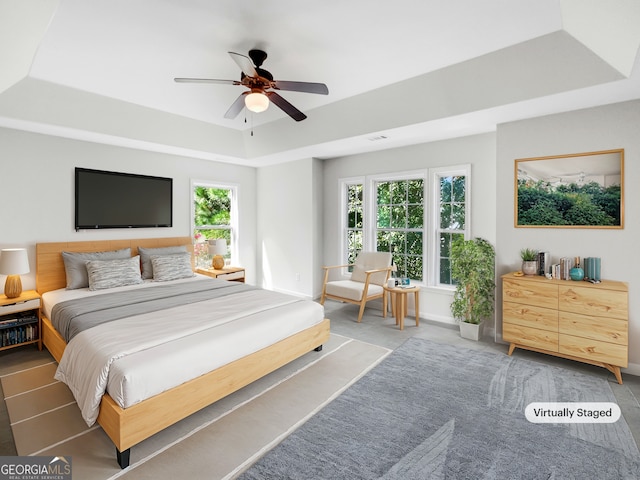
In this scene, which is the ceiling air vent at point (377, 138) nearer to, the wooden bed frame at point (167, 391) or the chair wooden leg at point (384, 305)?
the chair wooden leg at point (384, 305)

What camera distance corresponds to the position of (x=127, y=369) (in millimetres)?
1890

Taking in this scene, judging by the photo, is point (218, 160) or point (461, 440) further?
point (218, 160)

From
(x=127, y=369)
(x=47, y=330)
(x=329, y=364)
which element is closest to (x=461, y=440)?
(x=329, y=364)

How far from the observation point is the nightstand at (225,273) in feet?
16.5

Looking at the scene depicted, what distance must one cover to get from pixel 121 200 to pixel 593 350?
5.52 m

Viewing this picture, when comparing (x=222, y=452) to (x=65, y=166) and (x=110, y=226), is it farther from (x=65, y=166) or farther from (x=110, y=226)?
(x=65, y=166)

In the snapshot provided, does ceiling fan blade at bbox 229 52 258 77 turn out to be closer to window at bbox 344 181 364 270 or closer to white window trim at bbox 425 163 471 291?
white window trim at bbox 425 163 471 291

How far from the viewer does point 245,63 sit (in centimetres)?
231

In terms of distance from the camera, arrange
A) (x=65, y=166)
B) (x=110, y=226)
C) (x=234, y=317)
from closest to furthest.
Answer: (x=234, y=317)
(x=65, y=166)
(x=110, y=226)

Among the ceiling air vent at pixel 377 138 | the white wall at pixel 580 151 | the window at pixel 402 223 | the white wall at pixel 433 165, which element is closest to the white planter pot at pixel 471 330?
the white wall at pixel 580 151

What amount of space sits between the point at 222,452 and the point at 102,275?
271cm

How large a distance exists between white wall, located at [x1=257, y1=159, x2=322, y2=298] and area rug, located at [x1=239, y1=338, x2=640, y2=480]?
287 centimetres

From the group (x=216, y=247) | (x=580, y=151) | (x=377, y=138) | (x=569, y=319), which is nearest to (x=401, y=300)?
(x=569, y=319)

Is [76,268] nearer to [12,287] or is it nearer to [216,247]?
[12,287]
